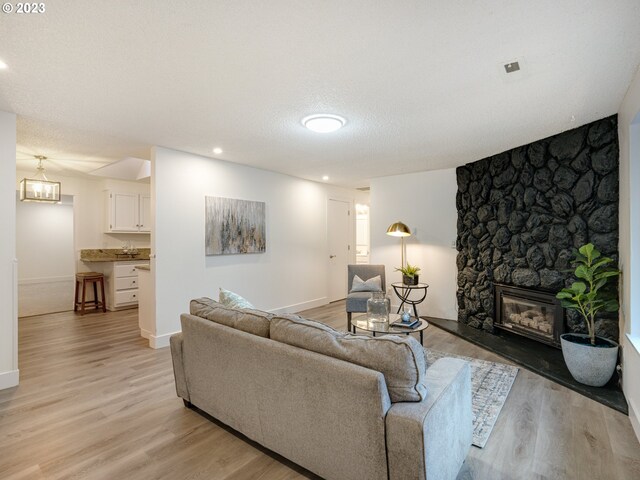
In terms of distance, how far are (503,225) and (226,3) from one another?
12.8 ft

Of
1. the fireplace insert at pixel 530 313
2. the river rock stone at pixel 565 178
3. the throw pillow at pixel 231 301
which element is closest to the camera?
the throw pillow at pixel 231 301

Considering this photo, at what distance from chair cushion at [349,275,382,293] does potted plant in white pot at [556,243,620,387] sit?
2.25m

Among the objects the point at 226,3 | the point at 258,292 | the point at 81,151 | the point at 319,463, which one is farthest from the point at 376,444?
the point at 81,151

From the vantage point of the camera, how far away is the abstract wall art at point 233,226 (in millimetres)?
4496

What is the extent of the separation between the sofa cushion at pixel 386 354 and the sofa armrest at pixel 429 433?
0.06 metres

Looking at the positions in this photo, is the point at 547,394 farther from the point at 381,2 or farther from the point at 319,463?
the point at 381,2

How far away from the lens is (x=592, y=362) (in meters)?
2.69

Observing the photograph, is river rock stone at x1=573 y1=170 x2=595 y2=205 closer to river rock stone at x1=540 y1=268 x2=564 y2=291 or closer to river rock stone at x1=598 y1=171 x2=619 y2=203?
river rock stone at x1=598 y1=171 x2=619 y2=203

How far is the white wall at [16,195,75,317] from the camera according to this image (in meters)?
5.77

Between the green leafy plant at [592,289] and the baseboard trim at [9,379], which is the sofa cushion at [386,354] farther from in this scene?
the baseboard trim at [9,379]

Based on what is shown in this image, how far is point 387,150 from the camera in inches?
160

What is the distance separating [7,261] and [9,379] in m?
1.03

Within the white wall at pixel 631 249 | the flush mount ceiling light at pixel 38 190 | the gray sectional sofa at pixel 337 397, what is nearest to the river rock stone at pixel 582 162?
the white wall at pixel 631 249

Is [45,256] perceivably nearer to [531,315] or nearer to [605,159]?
[531,315]
